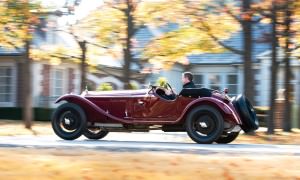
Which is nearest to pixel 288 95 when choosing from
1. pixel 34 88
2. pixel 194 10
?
pixel 194 10

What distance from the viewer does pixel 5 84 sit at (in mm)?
29391

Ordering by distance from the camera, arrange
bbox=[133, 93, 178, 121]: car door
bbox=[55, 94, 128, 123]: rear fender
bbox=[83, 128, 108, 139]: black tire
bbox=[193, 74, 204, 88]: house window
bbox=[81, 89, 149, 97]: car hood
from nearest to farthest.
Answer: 1. bbox=[133, 93, 178, 121]: car door
2. bbox=[81, 89, 149, 97]: car hood
3. bbox=[55, 94, 128, 123]: rear fender
4. bbox=[83, 128, 108, 139]: black tire
5. bbox=[193, 74, 204, 88]: house window

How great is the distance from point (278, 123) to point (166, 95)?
11.6 m

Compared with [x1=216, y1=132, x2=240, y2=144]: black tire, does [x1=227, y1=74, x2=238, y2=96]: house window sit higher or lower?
higher

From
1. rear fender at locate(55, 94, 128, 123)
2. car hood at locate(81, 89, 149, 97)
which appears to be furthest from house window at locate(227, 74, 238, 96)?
rear fender at locate(55, 94, 128, 123)

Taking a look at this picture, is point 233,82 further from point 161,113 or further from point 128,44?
point 161,113

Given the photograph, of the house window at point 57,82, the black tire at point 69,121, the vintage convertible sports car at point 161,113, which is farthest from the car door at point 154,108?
the house window at point 57,82

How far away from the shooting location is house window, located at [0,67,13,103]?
2922 cm

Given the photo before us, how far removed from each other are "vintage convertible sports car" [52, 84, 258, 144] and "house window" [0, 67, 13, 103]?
1630 cm

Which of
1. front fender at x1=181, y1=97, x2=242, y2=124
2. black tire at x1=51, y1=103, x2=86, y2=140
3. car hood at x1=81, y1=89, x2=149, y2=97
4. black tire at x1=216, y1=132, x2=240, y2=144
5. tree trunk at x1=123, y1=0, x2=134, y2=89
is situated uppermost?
tree trunk at x1=123, y1=0, x2=134, y2=89

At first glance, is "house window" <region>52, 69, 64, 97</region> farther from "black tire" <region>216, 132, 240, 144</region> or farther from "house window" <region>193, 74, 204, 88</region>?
"black tire" <region>216, 132, 240, 144</region>

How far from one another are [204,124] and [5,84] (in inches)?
738

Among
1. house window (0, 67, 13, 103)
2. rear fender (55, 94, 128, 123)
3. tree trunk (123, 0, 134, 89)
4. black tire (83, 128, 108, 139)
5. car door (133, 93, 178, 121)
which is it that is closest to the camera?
car door (133, 93, 178, 121)

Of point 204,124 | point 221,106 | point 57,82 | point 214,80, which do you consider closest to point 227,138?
point 204,124
